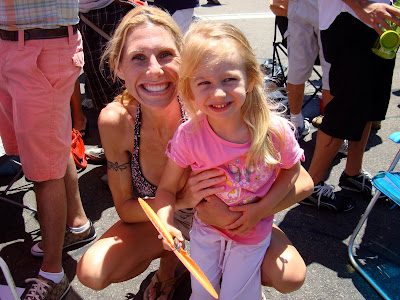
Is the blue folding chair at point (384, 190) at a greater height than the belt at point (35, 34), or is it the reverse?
the belt at point (35, 34)

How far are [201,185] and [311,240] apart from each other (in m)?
1.22

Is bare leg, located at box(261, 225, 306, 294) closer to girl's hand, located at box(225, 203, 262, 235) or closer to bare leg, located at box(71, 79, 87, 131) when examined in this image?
girl's hand, located at box(225, 203, 262, 235)

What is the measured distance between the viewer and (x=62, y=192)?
2178 mm

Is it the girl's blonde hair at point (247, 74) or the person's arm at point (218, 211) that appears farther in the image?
the person's arm at point (218, 211)

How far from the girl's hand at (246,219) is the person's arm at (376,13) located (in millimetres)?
1321

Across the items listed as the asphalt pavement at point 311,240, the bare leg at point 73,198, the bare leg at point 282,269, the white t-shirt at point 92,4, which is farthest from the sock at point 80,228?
the white t-shirt at point 92,4

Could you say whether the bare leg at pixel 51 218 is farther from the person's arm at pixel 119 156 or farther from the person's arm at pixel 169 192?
the person's arm at pixel 169 192

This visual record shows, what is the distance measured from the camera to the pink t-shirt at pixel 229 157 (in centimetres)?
164

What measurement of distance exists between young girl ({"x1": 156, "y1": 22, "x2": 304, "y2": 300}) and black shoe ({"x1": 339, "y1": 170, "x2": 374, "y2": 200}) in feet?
4.54

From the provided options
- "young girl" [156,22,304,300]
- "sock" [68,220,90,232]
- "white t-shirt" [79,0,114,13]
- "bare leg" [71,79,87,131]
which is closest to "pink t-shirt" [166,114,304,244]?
"young girl" [156,22,304,300]

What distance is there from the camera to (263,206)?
5.56 feet

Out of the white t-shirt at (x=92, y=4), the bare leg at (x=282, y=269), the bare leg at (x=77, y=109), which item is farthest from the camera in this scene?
the bare leg at (x=77, y=109)

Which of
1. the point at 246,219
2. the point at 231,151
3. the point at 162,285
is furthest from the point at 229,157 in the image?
the point at 162,285

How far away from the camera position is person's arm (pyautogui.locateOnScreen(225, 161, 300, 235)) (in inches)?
66.1
